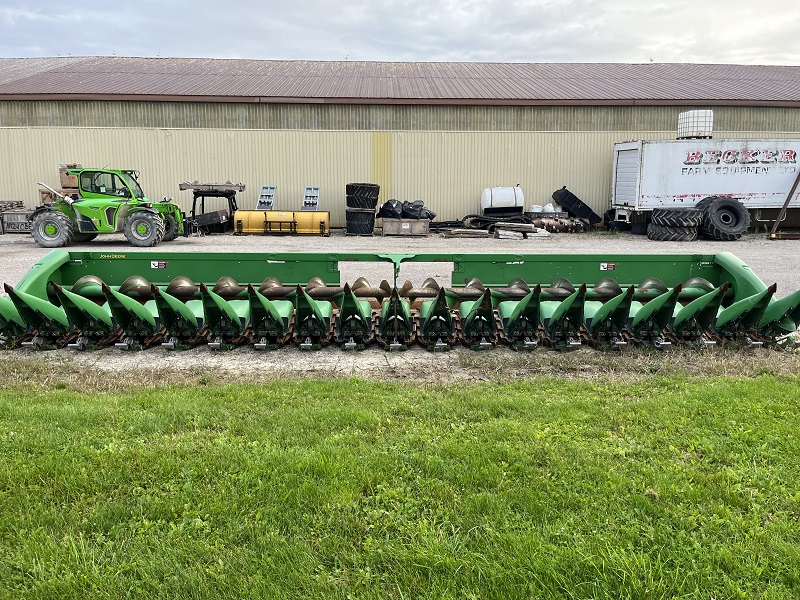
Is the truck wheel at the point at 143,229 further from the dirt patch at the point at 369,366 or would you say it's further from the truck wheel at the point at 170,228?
the dirt patch at the point at 369,366

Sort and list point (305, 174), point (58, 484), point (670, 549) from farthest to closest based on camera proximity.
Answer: point (305, 174), point (58, 484), point (670, 549)

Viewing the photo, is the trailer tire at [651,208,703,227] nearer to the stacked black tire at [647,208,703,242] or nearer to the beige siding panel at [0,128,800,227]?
the stacked black tire at [647,208,703,242]

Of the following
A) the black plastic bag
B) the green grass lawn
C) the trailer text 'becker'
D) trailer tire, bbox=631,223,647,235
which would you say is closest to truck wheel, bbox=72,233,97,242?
the black plastic bag

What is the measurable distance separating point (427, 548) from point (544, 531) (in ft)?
1.67

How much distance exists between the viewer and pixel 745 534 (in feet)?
8.98

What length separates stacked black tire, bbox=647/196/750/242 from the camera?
59.5 feet

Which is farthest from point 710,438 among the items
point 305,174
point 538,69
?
point 538,69

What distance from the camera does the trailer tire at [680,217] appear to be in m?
18.1

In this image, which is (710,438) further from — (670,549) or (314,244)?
(314,244)

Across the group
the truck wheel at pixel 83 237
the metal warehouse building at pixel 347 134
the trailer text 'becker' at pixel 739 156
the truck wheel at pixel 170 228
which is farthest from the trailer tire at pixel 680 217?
the truck wheel at pixel 83 237

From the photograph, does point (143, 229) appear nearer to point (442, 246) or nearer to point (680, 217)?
point (442, 246)

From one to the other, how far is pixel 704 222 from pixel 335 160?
11667 mm

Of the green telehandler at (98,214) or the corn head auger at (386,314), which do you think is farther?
the green telehandler at (98,214)

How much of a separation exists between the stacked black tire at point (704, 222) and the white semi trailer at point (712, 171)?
0.46 m
